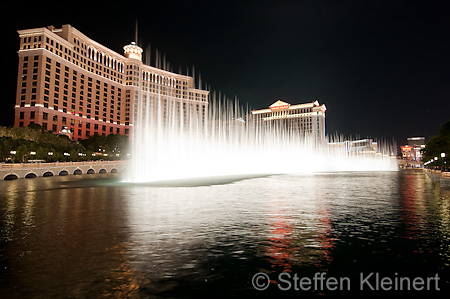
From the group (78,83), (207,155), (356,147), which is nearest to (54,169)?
(207,155)

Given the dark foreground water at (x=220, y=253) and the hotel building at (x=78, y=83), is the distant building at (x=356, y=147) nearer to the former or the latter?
the hotel building at (x=78, y=83)

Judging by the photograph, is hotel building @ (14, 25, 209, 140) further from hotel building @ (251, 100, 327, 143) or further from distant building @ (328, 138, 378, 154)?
distant building @ (328, 138, 378, 154)

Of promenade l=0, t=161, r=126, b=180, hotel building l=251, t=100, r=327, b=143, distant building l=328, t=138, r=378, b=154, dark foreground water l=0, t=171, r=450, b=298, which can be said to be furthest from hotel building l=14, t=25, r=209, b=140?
distant building l=328, t=138, r=378, b=154

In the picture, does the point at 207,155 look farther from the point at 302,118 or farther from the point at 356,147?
the point at 356,147

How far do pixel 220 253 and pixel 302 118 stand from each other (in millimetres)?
157040

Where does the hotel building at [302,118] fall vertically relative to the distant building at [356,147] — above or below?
above

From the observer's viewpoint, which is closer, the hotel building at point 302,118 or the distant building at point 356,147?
the distant building at point 356,147

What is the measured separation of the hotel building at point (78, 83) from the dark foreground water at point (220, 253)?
204 feet

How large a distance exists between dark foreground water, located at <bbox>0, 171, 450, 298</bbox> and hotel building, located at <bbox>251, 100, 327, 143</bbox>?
147 m

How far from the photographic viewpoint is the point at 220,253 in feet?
26.0

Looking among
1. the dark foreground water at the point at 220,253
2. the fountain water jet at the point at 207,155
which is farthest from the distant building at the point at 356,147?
the dark foreground water at the point at 220,253

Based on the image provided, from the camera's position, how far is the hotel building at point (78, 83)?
93.8 meters

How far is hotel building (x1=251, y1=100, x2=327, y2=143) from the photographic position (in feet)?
509

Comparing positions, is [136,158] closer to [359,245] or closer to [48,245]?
[48,245]
